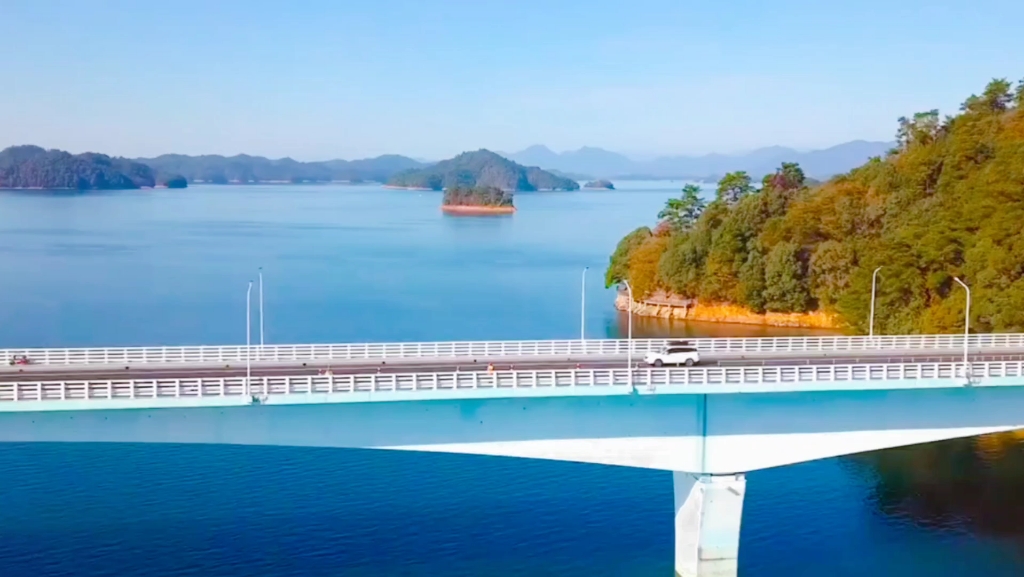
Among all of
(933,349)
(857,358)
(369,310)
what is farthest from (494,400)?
(369,310)

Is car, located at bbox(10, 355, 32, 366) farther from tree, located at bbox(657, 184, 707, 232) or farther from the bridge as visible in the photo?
tree, located at bbox(657, 184, 707, 232)

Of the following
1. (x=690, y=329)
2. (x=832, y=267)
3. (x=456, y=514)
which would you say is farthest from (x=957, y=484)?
(x=690, y=329)

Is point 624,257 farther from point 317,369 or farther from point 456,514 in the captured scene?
point 317,369

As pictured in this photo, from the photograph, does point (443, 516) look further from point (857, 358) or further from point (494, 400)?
point (857, 358)

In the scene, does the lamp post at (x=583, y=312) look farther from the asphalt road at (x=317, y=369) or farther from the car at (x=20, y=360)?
the car at (x=20, y=360)

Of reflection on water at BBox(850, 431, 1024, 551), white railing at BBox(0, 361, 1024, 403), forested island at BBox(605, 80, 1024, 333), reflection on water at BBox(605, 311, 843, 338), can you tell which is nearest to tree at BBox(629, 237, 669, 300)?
forested island at BBox(605, 80, 1024, 333)
